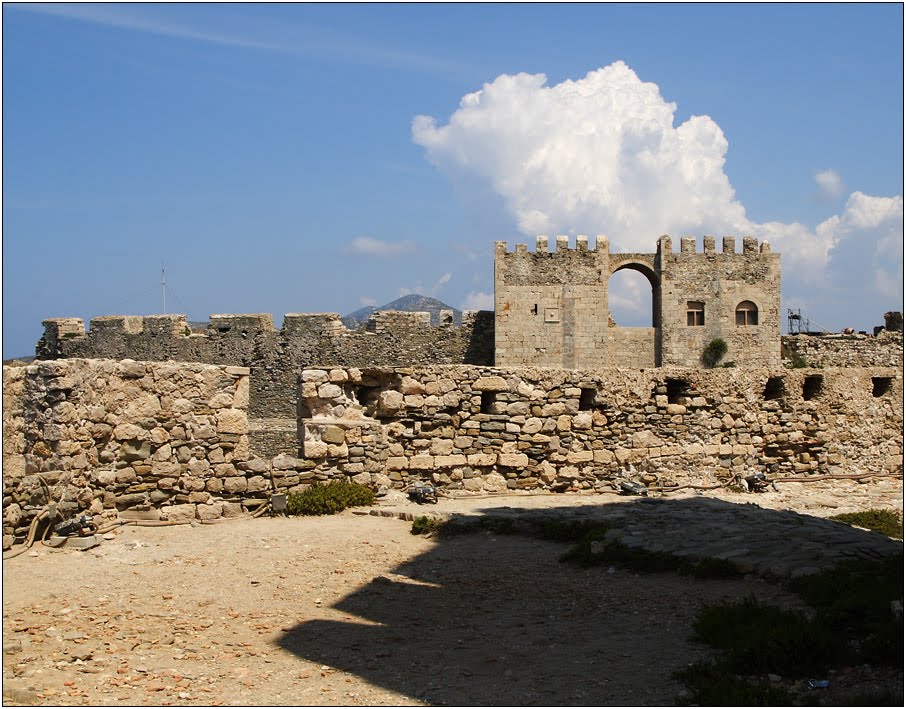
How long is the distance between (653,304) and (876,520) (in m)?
27.5

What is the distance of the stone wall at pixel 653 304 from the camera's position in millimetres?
34375

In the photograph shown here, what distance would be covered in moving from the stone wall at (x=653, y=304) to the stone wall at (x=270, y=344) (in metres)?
4.30

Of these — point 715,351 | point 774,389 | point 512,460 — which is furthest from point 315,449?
point 715,351

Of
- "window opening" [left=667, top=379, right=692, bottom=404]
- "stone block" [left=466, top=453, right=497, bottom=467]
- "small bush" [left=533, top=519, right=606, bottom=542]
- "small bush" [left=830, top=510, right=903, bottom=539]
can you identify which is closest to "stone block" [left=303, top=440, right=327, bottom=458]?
"stone block" [left=466, top=453, right=497, bottom=467]

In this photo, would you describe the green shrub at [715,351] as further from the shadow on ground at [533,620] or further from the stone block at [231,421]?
the stone block at [231,421]

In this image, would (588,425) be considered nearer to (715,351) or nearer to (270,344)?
(270,344)

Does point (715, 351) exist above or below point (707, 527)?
above

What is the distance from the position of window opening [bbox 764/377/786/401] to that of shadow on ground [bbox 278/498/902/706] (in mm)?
3405

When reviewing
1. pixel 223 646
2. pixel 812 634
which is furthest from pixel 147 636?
pixel 812 634

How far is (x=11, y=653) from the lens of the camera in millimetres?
4922

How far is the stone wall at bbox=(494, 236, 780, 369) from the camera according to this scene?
113 feet

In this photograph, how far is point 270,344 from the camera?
3058 centimetres

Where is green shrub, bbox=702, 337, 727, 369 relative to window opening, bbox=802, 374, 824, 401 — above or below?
above

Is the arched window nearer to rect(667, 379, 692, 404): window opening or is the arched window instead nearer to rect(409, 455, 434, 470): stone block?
rect(667, 379, 692, 404): window opening
